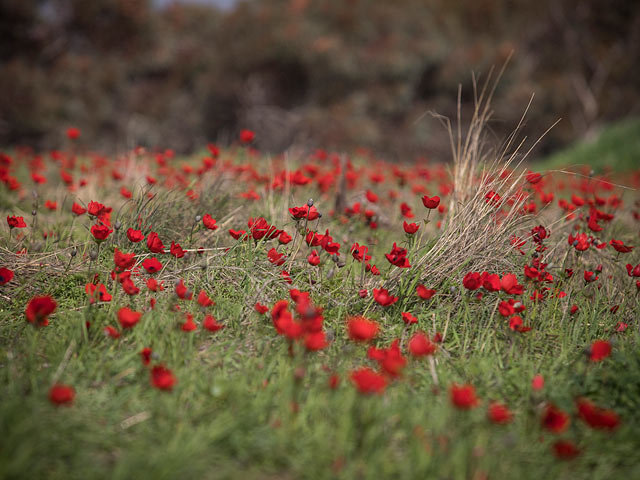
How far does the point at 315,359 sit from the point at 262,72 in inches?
412

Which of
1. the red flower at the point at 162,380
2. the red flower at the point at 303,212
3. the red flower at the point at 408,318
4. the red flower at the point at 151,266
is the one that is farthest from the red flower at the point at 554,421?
the red flower at the point at 151,266

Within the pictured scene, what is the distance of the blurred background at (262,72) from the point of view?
930cm

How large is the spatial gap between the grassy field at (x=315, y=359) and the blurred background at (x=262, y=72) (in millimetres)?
8010

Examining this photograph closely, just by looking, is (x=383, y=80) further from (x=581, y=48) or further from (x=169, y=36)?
(x=581, y=48)

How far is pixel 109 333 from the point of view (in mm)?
1493

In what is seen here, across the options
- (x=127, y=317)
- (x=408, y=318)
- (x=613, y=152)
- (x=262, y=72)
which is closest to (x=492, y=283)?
(x=408, y=318)

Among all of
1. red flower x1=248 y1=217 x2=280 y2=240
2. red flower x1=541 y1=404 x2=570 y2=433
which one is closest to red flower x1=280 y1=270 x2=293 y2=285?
red flower x1=248 y1=217 x2=280 y2=240

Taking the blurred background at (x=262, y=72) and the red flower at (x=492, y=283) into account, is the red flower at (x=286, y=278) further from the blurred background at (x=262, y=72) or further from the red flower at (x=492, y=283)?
the blurred background at (x=262, y=72)

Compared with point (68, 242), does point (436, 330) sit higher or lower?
lower

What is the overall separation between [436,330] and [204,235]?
1.40 metres

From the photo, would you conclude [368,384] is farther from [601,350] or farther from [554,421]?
[601,350]

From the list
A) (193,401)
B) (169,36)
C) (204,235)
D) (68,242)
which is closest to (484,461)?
(193,401)

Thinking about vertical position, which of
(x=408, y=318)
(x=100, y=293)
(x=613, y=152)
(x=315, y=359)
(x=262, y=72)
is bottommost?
(x=613, y=152)

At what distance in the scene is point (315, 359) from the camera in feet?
5.31
